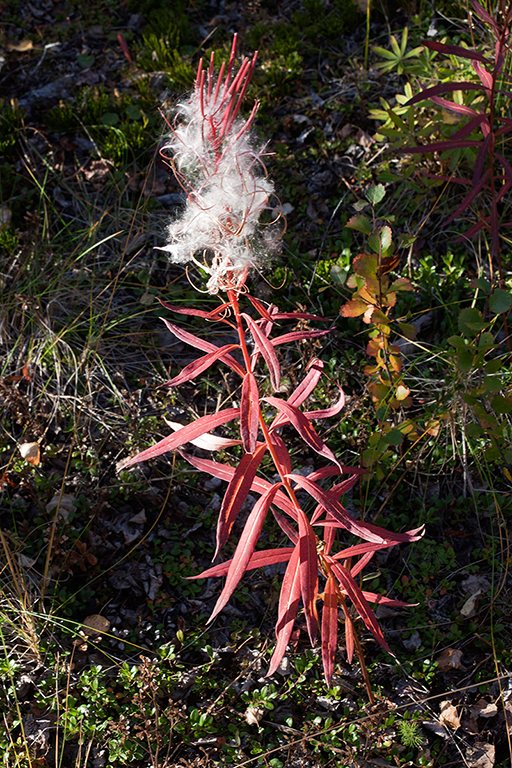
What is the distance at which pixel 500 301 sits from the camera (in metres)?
2.27

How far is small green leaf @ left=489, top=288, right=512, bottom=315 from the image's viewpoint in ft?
7.37

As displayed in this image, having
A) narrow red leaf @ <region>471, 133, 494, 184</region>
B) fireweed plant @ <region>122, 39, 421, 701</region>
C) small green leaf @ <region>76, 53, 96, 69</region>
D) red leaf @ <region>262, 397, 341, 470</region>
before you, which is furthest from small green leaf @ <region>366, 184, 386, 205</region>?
small green leaf @ <region>76, 53, 96, 69</region>

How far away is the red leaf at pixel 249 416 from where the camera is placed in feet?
5.13

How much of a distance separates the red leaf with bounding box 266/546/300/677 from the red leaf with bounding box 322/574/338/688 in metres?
0.14

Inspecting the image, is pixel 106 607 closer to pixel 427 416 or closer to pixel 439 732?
pixel 439 732

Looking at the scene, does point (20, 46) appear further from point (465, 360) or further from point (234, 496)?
point (234, 496)

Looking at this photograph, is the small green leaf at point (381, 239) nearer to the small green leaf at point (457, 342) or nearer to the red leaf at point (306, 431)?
the small green leaf at point (457, 342)

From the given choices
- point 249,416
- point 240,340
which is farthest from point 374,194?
point 249,416

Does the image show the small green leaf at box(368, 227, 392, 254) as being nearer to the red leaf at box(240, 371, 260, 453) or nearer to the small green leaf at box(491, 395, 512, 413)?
the small green leaf at box(491, 395, 512, 413)

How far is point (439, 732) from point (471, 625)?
426 millimetres

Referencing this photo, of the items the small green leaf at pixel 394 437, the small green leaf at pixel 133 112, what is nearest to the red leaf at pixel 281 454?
the small green leaf at pixel 394 437

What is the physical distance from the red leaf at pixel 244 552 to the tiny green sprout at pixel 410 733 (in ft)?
3.24

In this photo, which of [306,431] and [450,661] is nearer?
[306,431]

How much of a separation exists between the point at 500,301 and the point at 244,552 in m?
1.40
